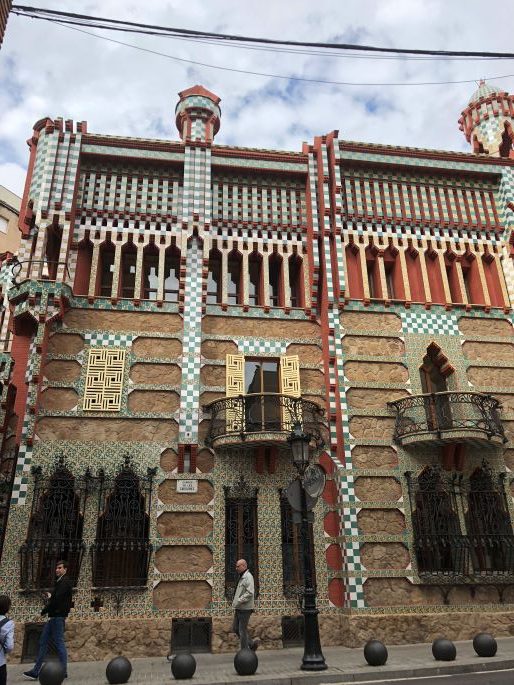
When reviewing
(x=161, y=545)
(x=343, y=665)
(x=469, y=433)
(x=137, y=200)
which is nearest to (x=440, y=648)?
(x=343, y=665)

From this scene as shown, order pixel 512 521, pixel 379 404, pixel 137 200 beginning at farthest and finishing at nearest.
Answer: pixel 137 200 → pixel 379 404 → pixel 512 521

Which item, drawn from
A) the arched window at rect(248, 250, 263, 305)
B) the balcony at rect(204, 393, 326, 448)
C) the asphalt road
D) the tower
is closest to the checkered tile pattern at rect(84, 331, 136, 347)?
the balcony at rect(204, 393, 326, 448)

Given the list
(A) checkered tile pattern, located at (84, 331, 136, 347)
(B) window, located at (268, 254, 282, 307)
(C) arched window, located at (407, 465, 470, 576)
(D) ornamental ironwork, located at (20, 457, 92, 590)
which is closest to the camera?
(D) ornamental ironwork, located at (20, 457, 92, 590)

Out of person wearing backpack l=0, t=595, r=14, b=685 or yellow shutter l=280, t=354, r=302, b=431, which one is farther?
yellow shutter l=280, t=354, r=302, b=431

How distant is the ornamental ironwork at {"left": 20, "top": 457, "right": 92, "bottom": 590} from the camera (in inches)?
470

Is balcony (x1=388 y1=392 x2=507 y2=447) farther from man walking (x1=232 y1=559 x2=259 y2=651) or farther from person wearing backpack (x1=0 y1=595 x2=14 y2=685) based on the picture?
person wearing backpack (x1=0 y1=595 x2=14 y2=685)

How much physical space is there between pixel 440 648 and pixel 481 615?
3703 mm

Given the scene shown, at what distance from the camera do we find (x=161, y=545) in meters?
12.5

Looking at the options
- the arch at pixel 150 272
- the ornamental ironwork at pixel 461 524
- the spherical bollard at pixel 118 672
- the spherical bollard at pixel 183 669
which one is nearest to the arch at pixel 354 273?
the ornamental ironwork at pixel 461 524

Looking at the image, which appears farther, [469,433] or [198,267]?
[198,267]

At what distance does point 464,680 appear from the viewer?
8188 millimetres

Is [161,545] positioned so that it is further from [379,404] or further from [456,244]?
[456,244]

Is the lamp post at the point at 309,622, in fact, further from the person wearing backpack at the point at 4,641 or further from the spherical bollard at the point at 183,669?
the person wearing backpack at the point at 4,641

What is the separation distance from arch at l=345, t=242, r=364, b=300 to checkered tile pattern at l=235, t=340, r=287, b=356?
248 cm
